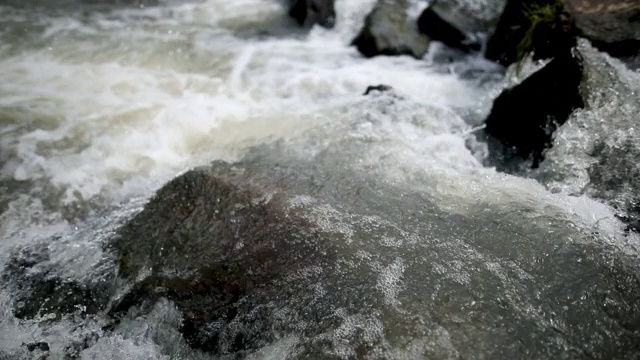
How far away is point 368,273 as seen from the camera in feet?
8.11

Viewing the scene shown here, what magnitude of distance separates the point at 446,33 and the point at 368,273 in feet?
14.7

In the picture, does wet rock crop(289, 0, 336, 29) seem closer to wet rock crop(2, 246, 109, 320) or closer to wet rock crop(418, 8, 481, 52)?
wet rock crop(418, 8, 481, 52)

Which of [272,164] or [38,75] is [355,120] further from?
[38,75]

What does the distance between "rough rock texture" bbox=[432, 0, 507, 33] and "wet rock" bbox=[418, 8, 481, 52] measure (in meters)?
0.10

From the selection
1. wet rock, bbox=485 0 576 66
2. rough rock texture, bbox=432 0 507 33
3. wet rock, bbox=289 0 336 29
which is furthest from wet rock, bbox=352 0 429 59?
wet rock, bbox=485 0 576 66

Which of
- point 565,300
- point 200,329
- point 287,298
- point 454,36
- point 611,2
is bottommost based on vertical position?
point 200,329

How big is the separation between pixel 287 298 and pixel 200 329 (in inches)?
21.1

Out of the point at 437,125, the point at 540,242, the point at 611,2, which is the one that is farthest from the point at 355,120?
the point at 611,2

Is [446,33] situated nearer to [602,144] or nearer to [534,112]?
[534,112]

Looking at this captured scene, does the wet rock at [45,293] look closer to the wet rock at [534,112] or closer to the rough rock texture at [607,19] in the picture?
the wet rock at [534,112]

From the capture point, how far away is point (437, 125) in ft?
14.0

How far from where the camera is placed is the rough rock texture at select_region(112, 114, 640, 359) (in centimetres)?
215

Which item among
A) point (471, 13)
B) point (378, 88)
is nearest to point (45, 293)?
point (378, 88)

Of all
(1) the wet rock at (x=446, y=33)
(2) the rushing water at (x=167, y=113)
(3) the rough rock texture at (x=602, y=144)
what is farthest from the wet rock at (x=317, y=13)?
(3) the rough rock texture at (x=602, y=144)
